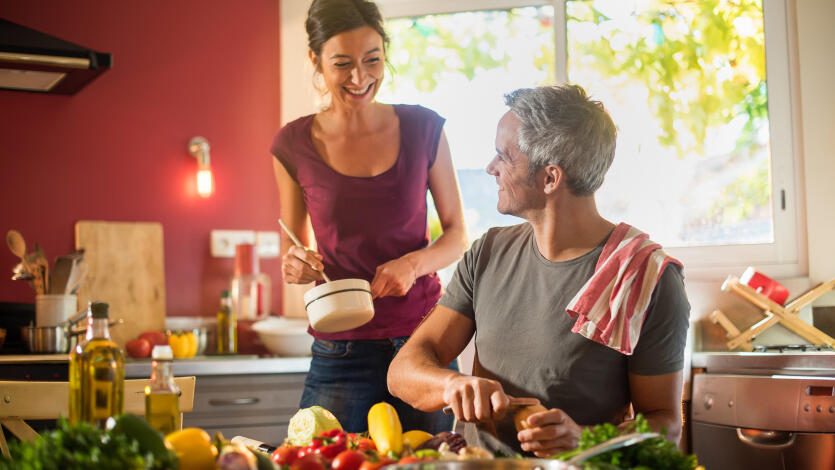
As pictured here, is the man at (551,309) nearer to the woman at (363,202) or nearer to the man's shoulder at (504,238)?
the man's shoulder at (504,238)

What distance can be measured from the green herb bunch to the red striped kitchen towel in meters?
0.85

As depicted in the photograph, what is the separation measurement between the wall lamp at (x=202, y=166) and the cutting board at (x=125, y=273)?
26 centimetres

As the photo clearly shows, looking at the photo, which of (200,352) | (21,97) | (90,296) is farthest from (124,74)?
(200,352)

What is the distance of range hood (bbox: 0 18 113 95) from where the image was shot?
277 centimetres

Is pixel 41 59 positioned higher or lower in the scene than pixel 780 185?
higher

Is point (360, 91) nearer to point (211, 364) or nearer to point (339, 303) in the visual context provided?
point (339, 303)

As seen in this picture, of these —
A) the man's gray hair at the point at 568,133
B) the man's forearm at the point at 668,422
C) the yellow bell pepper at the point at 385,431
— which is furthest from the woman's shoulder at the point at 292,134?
the man's forearm at the point at 668,422

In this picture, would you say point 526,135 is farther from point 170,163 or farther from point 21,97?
point 21,97

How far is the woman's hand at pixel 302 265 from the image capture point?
1904mm

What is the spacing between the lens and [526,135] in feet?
5.43

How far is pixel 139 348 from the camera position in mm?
3021

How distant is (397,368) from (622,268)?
1.60 ft

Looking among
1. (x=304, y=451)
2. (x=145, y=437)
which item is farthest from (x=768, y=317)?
(x=145, y=437)

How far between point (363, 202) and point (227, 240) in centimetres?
160
